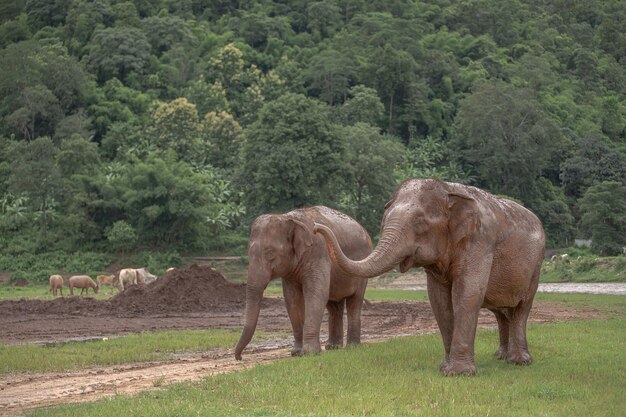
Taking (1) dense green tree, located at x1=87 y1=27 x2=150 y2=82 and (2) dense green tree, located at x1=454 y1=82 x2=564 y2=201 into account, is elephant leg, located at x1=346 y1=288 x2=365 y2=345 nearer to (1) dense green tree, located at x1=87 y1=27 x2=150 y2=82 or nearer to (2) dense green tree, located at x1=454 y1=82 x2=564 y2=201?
(2) dense green tree, located at x1=454 y1=82 x2=564 y2=201

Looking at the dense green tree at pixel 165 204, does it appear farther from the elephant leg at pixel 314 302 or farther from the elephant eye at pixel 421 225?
the elephant eye at pixel 421 225

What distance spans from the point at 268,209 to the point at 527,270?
1744 inches

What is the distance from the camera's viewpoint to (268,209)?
57.9 m

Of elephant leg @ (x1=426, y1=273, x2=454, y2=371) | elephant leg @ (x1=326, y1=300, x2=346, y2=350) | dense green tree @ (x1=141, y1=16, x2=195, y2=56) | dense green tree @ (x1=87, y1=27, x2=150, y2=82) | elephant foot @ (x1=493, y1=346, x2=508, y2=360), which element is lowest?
elephant leg @ (x1=326, y1=300, x2=346, y2=350)

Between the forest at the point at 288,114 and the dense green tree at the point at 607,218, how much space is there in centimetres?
12

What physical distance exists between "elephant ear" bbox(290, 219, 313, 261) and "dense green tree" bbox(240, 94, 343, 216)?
129 ft

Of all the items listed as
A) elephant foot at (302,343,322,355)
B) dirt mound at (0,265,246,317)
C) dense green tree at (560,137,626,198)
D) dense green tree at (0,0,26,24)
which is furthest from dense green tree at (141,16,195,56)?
elephant foot at (302,343,322,355)

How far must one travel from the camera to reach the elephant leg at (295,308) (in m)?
17.2

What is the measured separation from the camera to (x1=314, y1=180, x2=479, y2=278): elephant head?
12492 millimetres

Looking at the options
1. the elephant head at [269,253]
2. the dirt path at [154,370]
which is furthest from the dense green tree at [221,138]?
the elephant head at [269,253]

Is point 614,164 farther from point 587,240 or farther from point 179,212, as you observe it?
point 179,212

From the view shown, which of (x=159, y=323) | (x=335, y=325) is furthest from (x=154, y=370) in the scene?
(x=159, y=323)

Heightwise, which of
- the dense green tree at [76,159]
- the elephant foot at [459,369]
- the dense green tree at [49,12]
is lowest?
the dense green tree at [76,159]

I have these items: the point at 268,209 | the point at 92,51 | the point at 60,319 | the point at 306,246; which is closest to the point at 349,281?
the point at 306,246
